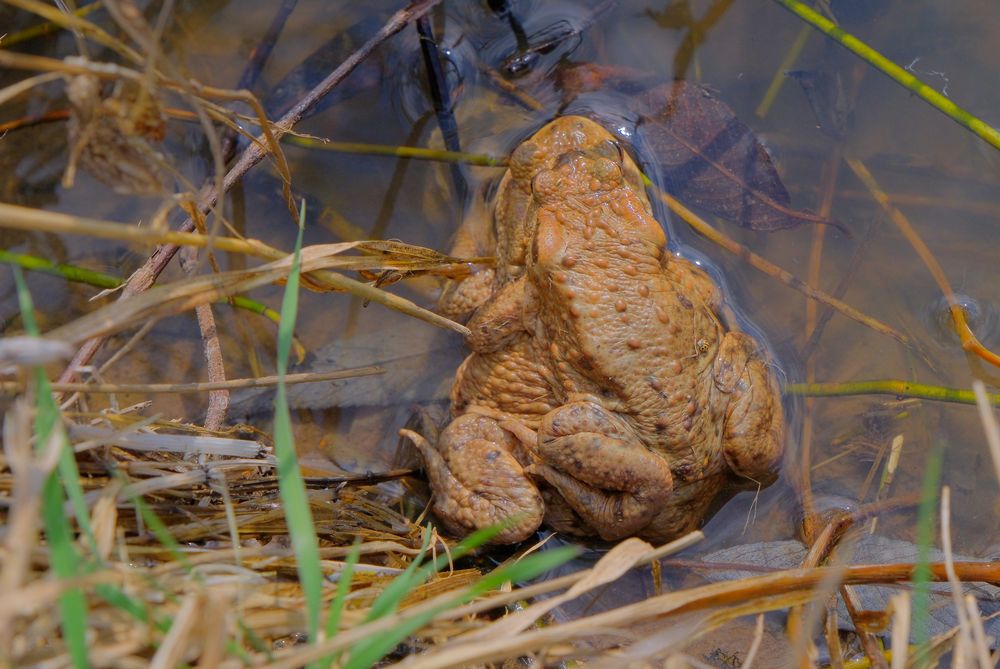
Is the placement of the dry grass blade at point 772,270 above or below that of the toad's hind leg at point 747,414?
above

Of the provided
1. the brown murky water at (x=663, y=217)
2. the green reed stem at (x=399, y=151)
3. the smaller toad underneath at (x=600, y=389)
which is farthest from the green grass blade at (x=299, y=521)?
the green reed stem at (x=399, y=151)

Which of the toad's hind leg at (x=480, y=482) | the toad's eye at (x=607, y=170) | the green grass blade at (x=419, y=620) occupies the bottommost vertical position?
the toad's hind leg at (x=480, y=482)

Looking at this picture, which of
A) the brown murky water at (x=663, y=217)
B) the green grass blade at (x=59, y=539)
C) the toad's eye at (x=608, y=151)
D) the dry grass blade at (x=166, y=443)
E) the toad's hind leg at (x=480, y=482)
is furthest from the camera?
the brown murky water at (x=663, y=217)

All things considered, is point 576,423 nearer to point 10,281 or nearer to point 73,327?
point 73,327

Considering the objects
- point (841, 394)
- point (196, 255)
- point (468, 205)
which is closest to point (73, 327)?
point (196, 255)

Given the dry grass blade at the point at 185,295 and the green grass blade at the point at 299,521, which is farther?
the dry grass blade at the point at 185,295

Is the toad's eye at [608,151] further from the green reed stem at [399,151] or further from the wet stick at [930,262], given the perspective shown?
the wet stick at [930,262]

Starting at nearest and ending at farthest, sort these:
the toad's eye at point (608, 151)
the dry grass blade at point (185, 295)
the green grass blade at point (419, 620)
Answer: the green grass blade at point (419, 620), the dry grass blade at point (185, 295), the toad's eye at point (608, 151)

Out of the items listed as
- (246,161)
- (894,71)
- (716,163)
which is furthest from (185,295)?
(894,71)
